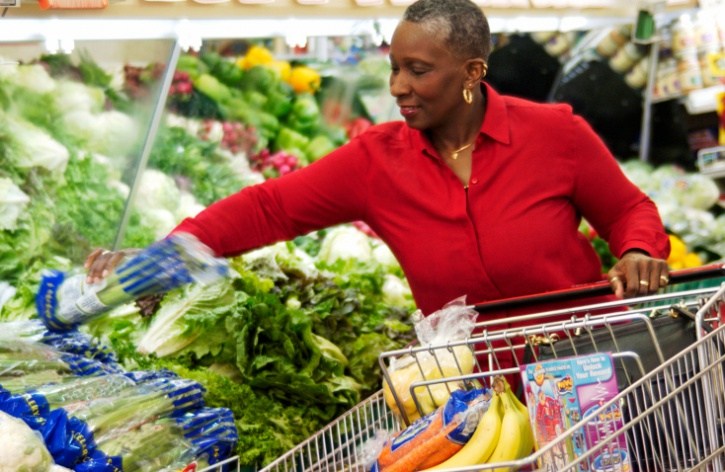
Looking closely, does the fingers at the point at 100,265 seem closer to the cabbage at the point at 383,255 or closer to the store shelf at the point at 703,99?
the cabbage at the point at 383,255

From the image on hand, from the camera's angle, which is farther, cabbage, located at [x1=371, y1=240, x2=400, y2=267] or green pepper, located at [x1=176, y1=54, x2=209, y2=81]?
cabbage, located at [x1=371, y1=240, x2=400, y2=267]

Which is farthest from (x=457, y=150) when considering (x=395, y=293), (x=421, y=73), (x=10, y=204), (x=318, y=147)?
(x=318, y=147)

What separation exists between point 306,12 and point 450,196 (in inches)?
73.9

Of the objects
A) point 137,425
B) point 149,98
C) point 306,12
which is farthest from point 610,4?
point 137,425

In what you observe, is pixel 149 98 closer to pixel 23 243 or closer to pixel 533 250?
pixel 23 243

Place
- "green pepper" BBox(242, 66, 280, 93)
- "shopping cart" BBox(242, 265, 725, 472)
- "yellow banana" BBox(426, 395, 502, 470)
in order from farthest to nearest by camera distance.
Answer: "green pepper" BBox(242, 66, 280, 93), "yellow banana" BBox(426, 395, 502, 470), "shopping cart" BBox(242, 265, 725, 472)

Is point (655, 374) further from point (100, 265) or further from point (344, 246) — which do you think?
point (344, 246)

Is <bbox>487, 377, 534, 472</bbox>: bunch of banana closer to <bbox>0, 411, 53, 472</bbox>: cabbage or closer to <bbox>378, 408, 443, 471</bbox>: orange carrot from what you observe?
<bbox>378, 408, 443, 471</bbox>: orange carrot

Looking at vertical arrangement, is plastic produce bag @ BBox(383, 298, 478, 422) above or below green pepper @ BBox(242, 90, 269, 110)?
below

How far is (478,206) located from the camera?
3365 millimetres

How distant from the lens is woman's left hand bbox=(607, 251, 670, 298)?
284cm

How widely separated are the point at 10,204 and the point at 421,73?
168cm

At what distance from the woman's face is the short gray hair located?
1.0 inches

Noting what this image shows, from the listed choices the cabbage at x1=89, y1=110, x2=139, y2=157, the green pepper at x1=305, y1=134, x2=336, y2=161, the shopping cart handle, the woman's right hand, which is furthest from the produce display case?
the shopping cart handle
